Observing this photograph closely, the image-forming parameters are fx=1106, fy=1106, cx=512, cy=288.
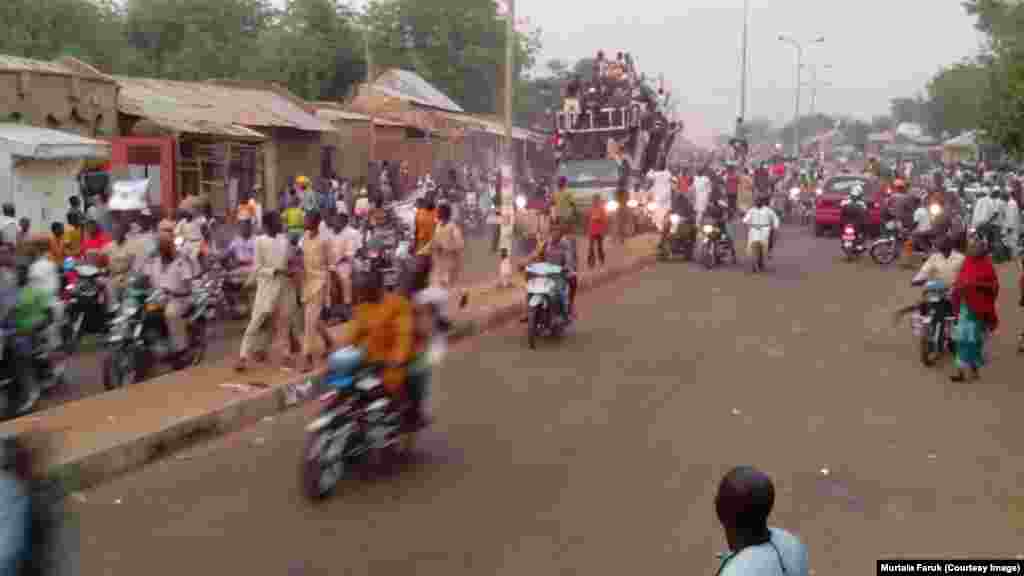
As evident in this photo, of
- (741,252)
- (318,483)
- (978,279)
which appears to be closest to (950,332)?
(978,279)

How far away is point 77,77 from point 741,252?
14.4 metres

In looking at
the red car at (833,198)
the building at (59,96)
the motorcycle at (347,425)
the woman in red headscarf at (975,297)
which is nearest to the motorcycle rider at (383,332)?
the motorcycle at (347,425)

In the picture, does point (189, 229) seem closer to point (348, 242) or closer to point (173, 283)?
point (348, 242)

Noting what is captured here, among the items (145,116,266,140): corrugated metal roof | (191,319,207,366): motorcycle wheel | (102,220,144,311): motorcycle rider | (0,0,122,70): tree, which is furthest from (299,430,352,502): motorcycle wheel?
(0,0,122,70): tree

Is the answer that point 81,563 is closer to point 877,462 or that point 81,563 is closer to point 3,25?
point 877,462

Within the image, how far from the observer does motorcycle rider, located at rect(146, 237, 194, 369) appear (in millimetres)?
10102

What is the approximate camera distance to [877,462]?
7996 millimetres

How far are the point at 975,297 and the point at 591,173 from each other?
17158 mm

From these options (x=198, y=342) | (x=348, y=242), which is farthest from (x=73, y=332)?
(x=348, y=242)

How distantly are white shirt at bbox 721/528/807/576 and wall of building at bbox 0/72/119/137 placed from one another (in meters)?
18.2

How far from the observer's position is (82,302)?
11516 mm

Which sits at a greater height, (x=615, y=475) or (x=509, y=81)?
(x=509, y=81)

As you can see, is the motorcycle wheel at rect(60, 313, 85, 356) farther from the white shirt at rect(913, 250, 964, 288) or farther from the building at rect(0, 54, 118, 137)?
the white shirt at rect(913, 250, 964, 288)

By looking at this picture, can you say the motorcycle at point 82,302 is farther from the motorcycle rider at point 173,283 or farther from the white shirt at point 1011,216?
the white shirt at point 1011,216
